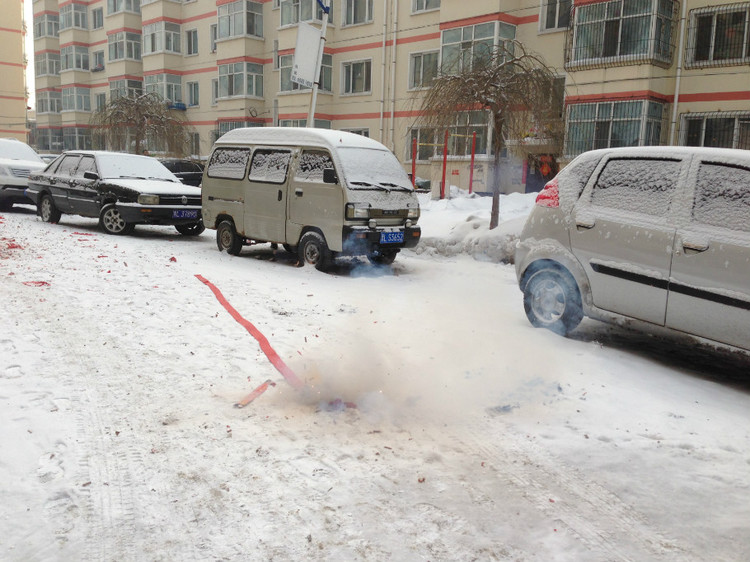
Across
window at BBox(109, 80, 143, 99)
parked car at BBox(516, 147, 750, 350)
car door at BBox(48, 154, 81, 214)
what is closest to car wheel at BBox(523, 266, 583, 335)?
parked car at BBox(516, 147, 750, 350)

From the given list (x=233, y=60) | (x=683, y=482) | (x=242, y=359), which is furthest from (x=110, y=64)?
(x=683, y=482)

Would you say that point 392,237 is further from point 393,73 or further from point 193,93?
point 193,93

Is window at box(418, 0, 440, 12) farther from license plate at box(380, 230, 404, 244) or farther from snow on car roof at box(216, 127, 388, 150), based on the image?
license plate at box(380, 230, 404, 244)

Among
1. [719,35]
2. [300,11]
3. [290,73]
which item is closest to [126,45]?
[300,11]

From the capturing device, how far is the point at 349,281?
9062mm

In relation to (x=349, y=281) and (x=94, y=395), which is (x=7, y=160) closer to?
(x=349, y=281)

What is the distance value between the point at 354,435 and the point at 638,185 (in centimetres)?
359

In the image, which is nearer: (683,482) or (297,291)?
(683,482)

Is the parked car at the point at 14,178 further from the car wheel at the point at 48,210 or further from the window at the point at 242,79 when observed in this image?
the window at the point at 242,79

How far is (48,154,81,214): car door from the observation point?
1351cm

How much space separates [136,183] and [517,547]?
1171cm

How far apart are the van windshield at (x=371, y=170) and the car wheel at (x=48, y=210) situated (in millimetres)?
8096

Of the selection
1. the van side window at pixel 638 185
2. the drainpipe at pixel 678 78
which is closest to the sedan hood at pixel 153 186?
the van side window at pixel 638 185

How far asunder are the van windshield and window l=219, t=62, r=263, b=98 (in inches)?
1059
